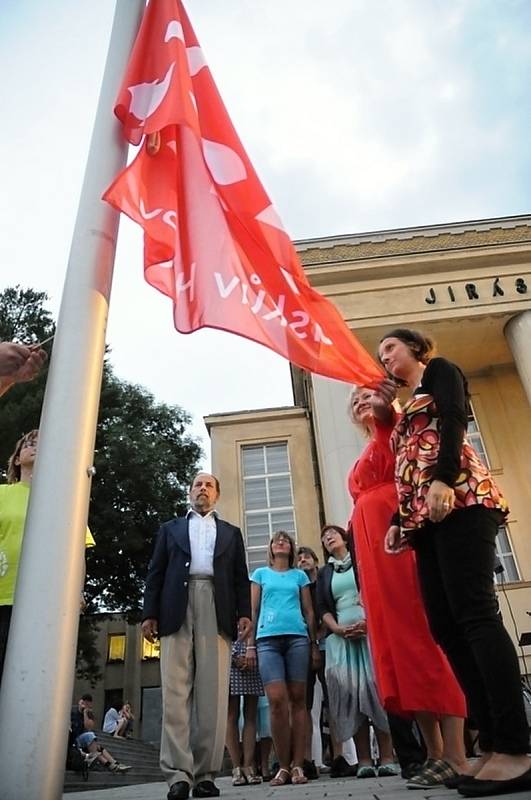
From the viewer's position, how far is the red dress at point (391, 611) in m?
3.01

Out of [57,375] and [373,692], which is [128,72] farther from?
[373,692]

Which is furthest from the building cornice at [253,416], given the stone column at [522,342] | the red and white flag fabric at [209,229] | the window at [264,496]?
the red and white flag fabric at [209,229]

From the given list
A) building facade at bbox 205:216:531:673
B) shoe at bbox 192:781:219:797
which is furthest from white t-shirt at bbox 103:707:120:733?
shoe at bbox 192:781:219:797

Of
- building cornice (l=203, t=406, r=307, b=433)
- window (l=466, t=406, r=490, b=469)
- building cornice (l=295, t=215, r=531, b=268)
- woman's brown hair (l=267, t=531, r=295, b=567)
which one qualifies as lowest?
woman's brown hair (l=267, t=531, r=295, b=567)

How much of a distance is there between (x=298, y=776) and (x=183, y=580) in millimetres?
1722

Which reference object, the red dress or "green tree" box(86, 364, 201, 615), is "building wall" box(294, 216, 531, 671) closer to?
"green tree" box(86, 364, 201, 615)

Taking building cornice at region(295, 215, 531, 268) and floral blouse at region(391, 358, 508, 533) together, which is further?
building cornice at region(295, 215, 531, 268)

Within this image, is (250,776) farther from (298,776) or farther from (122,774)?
(122,774)

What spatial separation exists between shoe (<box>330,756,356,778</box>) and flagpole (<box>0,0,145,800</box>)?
3.67m

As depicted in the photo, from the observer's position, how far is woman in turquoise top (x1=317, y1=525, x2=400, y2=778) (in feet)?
15.6

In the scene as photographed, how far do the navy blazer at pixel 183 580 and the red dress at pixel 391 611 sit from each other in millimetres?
875

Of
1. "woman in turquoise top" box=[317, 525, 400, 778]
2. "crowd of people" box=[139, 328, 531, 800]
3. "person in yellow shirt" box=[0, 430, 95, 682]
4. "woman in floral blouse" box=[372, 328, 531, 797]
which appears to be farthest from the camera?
"woman in turquoise top" box=[317, 525, 400, 778]

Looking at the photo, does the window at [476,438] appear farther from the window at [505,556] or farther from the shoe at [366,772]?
the shoe at [366,772]

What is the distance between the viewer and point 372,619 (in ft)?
11.1
